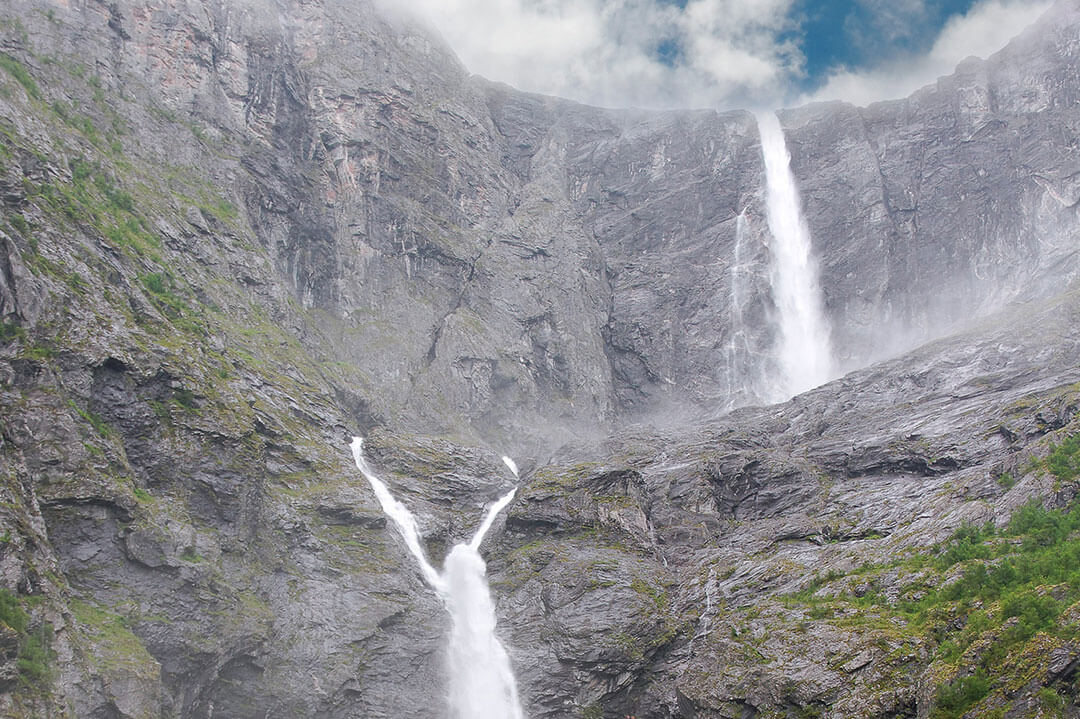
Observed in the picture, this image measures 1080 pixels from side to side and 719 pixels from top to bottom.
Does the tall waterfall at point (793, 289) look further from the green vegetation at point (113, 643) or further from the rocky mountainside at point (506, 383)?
the green vegetation at point (113, 643)

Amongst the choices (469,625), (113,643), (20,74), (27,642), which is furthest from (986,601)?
(20,74)

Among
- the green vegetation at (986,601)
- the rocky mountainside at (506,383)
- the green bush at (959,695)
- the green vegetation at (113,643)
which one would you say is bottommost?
the green bush at (959,695)

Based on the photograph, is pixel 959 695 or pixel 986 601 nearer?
pixel 959 695

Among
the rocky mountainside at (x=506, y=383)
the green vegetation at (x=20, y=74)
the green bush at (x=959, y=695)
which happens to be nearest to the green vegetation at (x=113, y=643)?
the rocky mountainside at (x=506, y=383)

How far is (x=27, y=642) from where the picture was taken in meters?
27.8

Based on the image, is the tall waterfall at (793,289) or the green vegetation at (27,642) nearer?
the green vegetation at (27,642)

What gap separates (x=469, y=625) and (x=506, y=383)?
32.2 meters

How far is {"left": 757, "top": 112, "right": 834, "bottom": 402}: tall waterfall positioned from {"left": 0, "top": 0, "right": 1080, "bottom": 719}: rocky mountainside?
1.77 meters

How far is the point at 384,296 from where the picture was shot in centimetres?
7350

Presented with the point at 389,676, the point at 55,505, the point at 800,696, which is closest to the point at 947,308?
the point at 800,696

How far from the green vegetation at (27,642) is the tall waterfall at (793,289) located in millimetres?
59472

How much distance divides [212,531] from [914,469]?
3495cm

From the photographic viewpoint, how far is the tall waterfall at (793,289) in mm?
76188

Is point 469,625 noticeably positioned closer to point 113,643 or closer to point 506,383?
point 113,643
